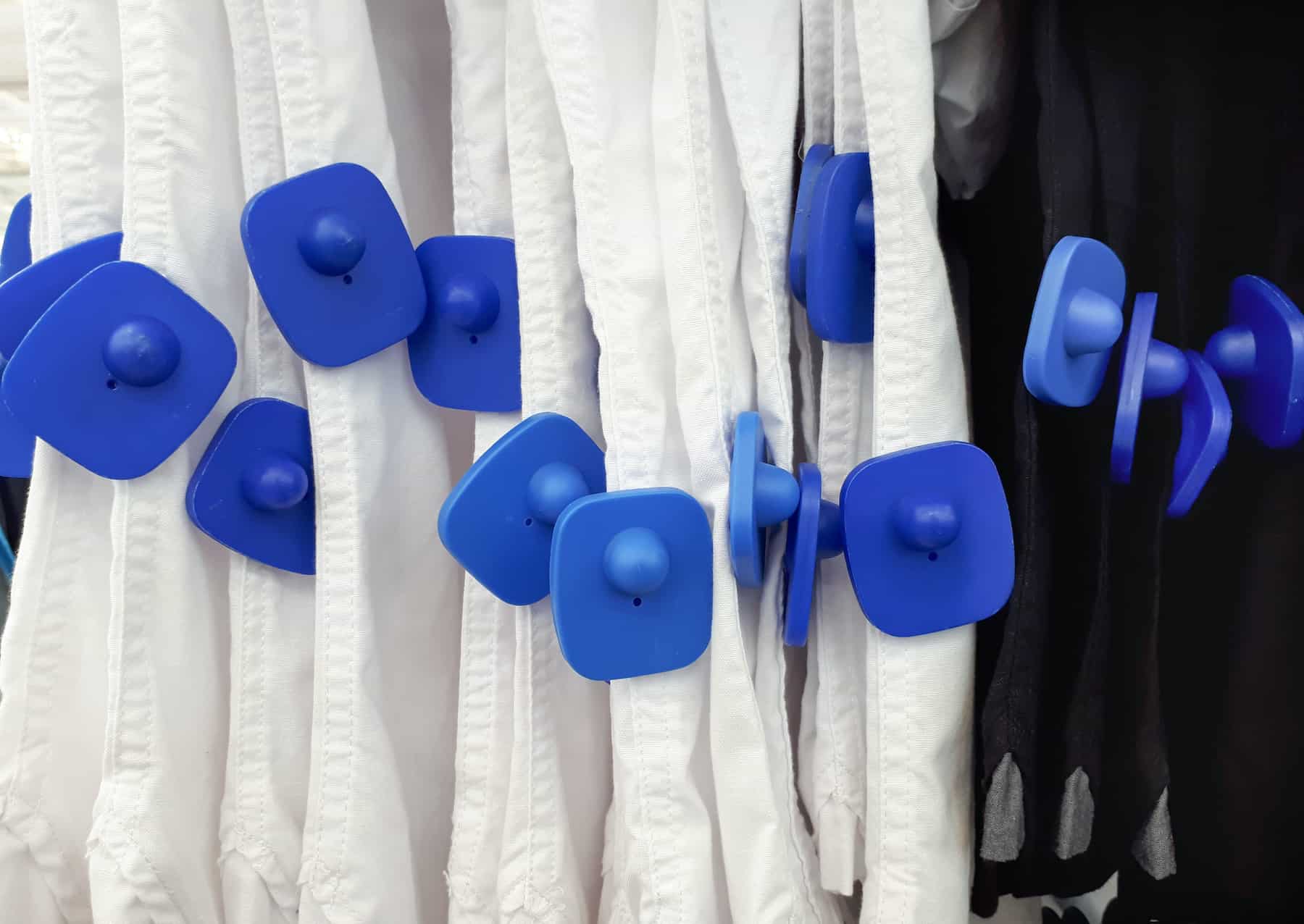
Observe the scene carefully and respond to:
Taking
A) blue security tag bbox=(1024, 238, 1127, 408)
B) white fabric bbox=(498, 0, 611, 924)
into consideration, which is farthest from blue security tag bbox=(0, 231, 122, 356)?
blue security tag bbox=(1024, 238, 1127, 408)

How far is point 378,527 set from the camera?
47cm

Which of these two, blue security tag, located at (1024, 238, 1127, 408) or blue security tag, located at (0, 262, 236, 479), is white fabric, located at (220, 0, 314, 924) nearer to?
blue security tag, located at (0, 262, 236, 479)

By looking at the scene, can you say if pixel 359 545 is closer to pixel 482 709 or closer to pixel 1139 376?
pixel 482 709

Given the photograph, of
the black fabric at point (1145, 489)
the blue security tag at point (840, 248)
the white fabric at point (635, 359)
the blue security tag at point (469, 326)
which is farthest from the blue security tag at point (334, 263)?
the black fabric at point (1145, 489)

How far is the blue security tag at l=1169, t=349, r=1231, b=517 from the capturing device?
0.35 metres

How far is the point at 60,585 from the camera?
1.52 feet

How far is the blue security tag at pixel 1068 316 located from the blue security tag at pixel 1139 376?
0.06 feet

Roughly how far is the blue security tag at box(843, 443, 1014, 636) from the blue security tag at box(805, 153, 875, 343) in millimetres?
74

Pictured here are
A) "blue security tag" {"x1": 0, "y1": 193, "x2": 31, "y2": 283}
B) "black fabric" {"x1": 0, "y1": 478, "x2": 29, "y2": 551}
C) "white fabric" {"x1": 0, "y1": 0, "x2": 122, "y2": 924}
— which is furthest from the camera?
"black fabric" {"x1": 0, "y1": 478, "x2": 29, "y2": 551}

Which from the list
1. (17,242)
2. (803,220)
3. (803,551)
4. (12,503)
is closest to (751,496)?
(803,551)

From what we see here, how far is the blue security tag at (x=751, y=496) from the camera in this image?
374mm

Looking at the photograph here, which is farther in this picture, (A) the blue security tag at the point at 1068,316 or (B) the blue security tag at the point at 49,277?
(B) the blue security tag at the point at 49,277

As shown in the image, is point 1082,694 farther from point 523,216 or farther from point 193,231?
point 193,231

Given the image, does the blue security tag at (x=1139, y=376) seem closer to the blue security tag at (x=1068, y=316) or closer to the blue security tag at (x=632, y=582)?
the blue security tag at (x=1068, y=316)
